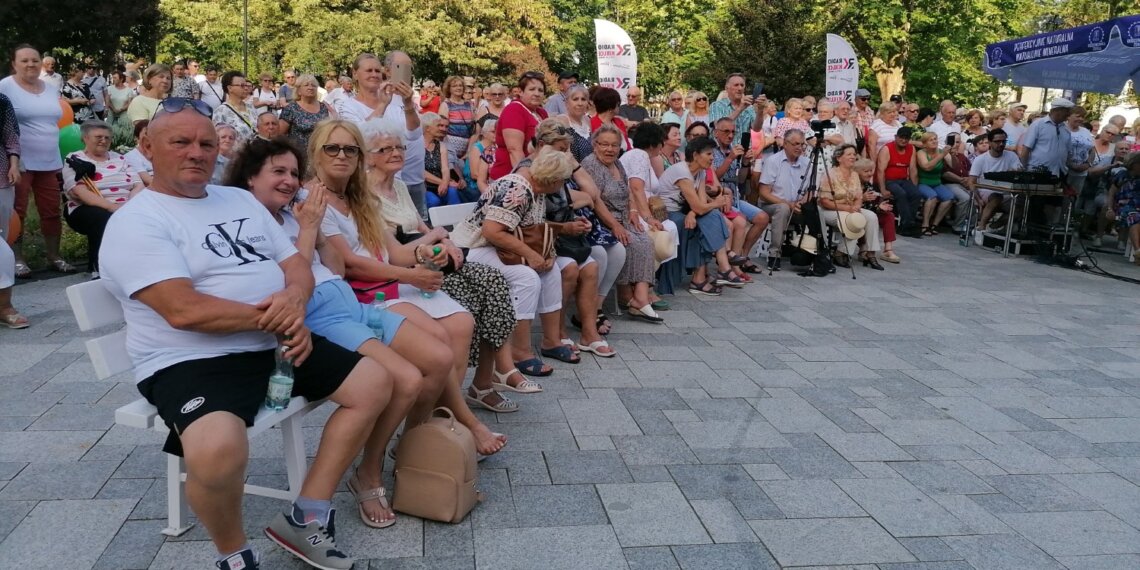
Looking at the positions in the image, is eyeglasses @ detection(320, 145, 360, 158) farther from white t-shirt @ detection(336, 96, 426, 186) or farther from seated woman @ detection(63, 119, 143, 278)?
seated woman @ detection(63, 119, 143, 278)

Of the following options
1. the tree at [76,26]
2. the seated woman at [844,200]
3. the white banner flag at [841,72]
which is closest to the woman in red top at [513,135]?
the seated woman at [844,200]

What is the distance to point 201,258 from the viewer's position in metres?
2.55

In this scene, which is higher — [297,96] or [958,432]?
[297,96]

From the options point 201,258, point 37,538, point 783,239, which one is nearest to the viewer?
point 201,258

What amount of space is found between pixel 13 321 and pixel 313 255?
10.5 feet

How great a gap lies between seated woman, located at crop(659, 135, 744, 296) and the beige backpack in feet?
13.3

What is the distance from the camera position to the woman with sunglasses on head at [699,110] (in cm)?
1040

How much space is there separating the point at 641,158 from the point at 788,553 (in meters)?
4.26

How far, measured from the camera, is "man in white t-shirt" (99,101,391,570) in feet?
7.88

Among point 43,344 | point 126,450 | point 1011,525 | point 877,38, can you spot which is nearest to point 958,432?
point 1011,525

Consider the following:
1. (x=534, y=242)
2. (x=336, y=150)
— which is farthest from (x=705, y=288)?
(x=336, y=150)

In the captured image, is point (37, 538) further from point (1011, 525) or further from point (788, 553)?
point (1011, 525)

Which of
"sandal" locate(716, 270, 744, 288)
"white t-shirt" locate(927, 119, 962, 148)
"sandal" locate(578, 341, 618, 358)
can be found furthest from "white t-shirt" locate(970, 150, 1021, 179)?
"sandal" locate(578, 341, 618, 358)

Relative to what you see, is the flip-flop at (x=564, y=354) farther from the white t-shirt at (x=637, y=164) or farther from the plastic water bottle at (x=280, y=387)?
the plastic water bottle at (x=280, y=387)
